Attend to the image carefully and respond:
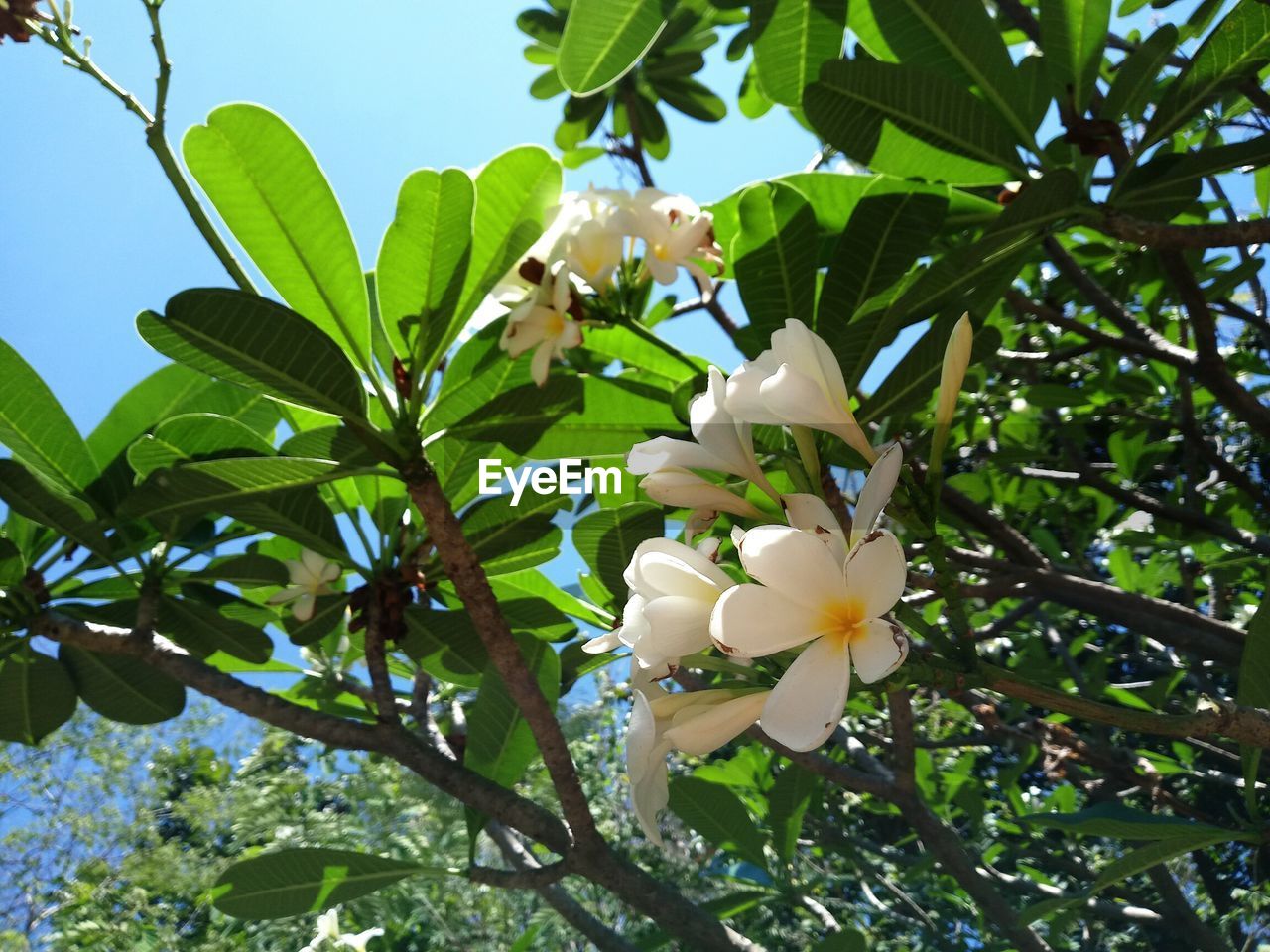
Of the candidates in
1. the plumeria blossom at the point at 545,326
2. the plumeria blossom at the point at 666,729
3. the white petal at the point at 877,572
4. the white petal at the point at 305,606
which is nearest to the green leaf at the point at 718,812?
the white petal at the point at 305,606

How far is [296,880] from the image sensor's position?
3.33 ft

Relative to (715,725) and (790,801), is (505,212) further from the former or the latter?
(790,801)

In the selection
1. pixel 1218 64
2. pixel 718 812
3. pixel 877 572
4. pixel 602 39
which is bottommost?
pixel 877 572

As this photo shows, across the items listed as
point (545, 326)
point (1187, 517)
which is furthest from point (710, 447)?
point (1187, 517)

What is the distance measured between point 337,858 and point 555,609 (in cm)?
39

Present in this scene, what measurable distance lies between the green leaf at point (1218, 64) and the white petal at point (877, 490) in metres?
0.69

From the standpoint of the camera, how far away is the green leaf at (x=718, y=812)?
54.6 inches

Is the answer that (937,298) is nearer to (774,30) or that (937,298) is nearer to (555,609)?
(774,30)

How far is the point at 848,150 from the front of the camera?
1013 mm

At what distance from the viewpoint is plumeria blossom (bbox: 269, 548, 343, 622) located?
1.21m

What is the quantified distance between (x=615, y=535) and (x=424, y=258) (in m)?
0.35

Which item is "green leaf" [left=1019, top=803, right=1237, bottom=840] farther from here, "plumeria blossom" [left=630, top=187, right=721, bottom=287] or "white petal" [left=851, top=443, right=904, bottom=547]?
"plumeria blossom" [left=630, top=187, right=721, bottom=287]

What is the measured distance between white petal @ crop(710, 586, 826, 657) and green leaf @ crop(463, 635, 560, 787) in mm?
689

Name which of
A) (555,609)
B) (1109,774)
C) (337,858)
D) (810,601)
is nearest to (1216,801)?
(1109,774)
